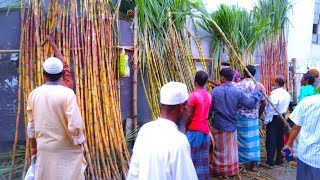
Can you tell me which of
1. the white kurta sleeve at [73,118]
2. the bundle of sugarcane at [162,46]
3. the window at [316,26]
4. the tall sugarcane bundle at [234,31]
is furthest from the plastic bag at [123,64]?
the window at [316,26]

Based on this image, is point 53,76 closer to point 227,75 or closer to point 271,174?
point 227,75

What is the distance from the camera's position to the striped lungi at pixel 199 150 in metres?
3.49

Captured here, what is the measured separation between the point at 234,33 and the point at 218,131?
233cm

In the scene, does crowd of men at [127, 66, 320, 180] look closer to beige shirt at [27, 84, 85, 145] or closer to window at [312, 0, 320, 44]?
beige shirt at [27, 84, 85, 145]

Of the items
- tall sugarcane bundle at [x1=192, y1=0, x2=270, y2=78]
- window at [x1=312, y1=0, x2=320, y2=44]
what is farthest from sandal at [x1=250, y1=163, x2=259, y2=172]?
window at [x1=312, y1=0, x2=320, y2=44]

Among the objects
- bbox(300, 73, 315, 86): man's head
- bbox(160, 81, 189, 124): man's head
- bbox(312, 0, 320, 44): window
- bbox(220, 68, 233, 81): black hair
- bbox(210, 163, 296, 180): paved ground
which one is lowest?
bbox(210, 163, 296, 180): paved ground

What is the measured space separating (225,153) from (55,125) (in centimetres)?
238

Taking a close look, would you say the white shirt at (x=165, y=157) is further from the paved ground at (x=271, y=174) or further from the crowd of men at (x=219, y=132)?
the paved ground at (x=271, y=174)

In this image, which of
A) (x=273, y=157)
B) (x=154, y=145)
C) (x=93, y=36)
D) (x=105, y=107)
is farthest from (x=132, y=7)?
(x=154, y=145)

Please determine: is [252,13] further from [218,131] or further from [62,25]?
[62,25]

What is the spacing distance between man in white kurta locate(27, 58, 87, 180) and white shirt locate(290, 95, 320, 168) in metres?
1.87

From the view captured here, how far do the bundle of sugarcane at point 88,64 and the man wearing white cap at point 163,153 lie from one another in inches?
73.6

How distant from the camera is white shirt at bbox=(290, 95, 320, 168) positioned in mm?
2578

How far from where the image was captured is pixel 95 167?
11.4ft
